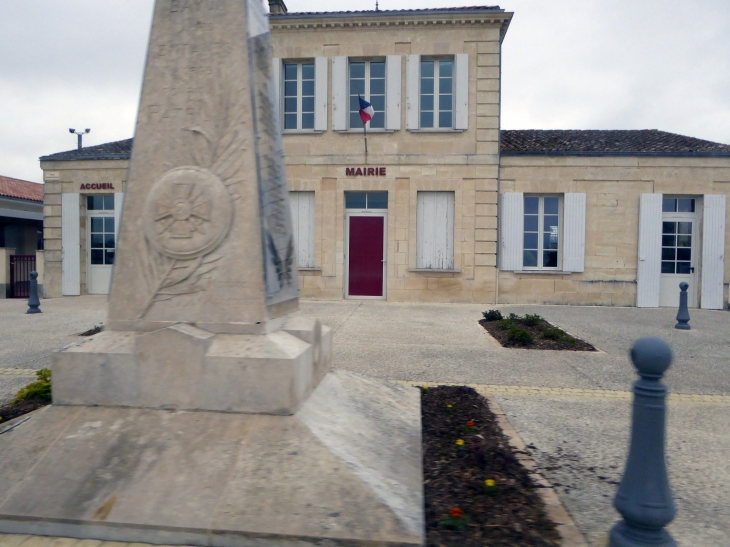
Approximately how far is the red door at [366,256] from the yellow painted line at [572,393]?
913 cm

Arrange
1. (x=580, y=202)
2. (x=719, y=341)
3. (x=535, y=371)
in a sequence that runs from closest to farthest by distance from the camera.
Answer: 1. (x=535, y=371)
2. (x=719, y=341)
3. (x=580, y=202)

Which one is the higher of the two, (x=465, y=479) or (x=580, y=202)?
(x=580, y=202)

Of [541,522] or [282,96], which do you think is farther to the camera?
[282,96]

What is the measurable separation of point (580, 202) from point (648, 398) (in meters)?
13.1

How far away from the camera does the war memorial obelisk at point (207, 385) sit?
8.02 ft

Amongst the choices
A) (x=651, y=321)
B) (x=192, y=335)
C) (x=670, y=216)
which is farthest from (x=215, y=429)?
(x=670, y=216)

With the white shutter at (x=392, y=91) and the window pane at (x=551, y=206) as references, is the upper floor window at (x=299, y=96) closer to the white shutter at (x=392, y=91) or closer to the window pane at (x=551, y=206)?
the white shutter at (x=392, y=91)

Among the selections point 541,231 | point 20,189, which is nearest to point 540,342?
point 541,231

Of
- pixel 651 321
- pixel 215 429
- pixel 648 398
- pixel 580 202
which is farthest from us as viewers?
pixel 580 202

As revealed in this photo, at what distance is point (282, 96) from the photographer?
14992mm

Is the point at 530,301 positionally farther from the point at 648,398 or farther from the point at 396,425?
the point at 648,398

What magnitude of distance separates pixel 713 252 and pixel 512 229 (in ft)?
16.5

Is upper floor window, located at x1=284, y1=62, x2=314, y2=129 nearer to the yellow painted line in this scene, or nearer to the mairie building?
the mairie building

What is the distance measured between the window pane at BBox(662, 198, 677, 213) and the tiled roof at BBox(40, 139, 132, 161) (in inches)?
554
